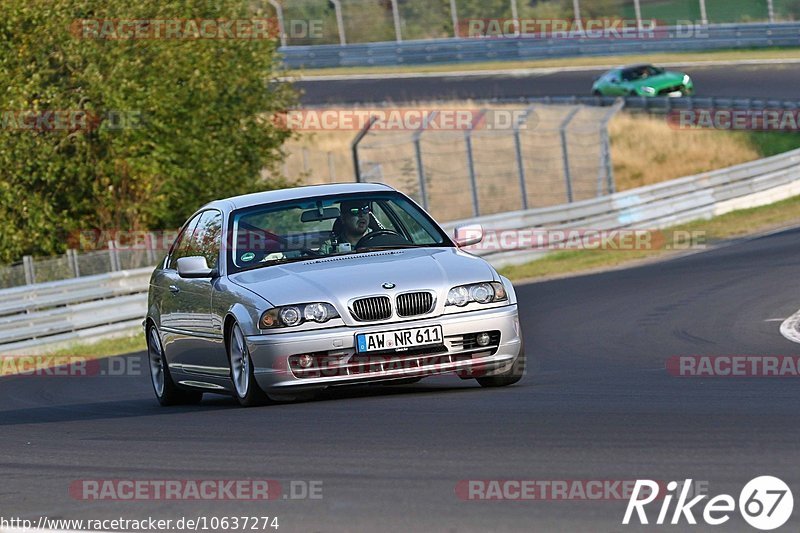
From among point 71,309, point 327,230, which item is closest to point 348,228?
point 327,230

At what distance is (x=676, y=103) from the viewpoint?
143ft

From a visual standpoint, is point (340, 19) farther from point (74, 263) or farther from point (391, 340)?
point (391, 340)

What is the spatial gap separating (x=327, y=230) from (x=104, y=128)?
635 inches

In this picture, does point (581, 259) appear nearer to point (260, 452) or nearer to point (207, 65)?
point (207, 65)

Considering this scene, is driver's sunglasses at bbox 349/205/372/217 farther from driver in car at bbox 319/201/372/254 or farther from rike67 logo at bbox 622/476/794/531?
rike67 logo at bbox 622/476/794/531

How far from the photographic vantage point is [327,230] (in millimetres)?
10359

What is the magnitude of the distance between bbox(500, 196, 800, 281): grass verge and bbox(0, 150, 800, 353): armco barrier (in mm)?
305

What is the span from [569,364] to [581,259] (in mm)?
13593

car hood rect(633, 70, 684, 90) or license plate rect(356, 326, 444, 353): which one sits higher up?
license plate rect(356, 326, 444, 353)

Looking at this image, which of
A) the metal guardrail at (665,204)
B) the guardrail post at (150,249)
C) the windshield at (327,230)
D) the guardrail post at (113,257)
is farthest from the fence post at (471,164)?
the windshield at (327,230)

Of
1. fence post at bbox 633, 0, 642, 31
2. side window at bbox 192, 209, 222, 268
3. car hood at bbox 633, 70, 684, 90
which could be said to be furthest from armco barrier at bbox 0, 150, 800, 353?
fence post at bbox 633, 0, 642, 31

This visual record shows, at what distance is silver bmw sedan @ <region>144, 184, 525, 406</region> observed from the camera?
30.5 feet

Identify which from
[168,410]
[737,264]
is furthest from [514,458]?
[737,264]

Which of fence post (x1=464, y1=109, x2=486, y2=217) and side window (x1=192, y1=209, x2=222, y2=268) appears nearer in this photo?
side window (x1=192, y1=209, x2=222, y2=268)
